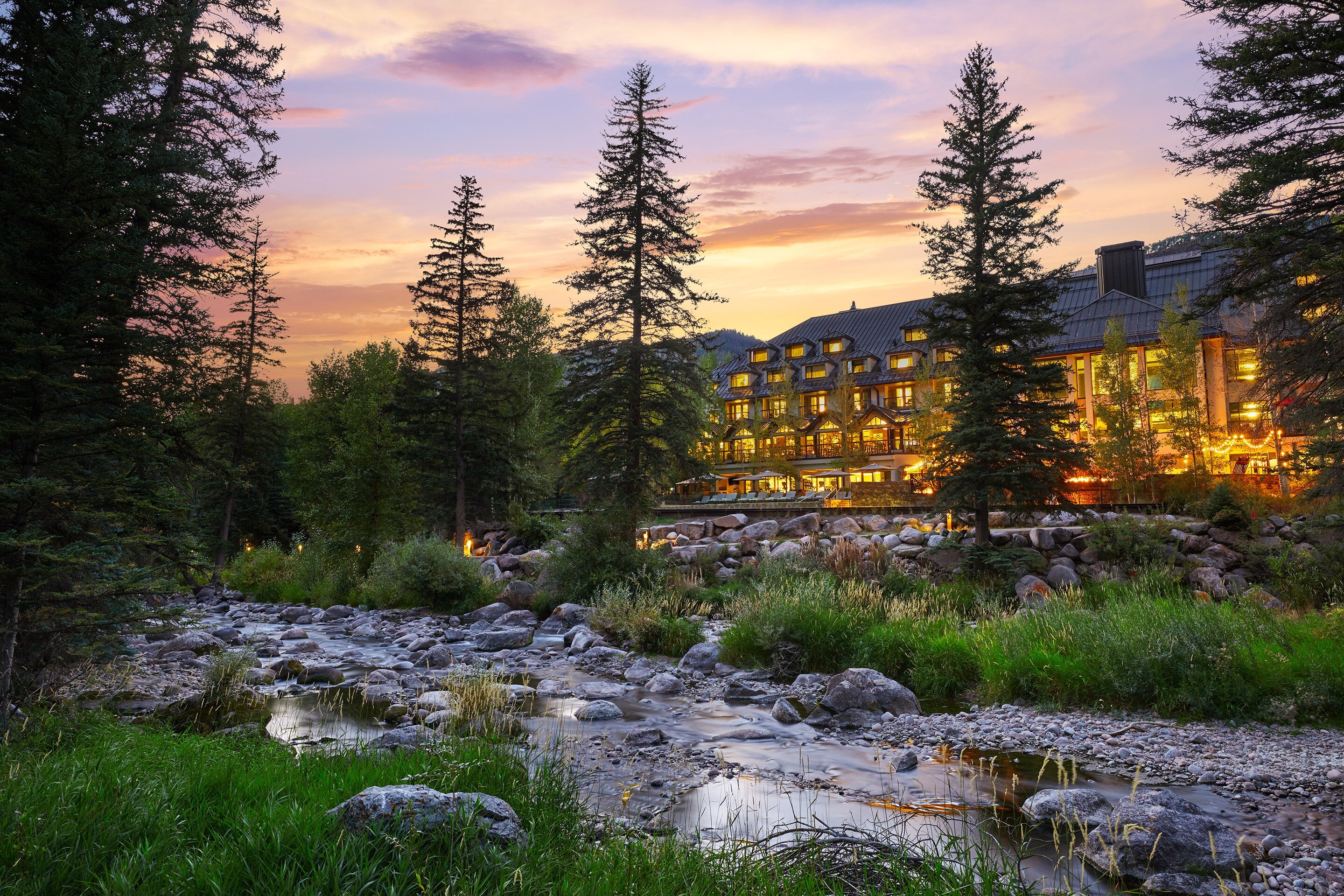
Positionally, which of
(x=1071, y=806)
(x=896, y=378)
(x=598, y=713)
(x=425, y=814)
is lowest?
(x=598, y=713)

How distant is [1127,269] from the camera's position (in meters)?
48.8

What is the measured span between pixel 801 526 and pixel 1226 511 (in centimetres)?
1265

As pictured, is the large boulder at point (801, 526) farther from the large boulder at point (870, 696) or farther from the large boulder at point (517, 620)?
the large boulder at point (870, 696)

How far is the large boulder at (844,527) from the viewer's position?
2506 centimetres

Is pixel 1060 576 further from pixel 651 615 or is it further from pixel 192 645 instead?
pixel 192 645

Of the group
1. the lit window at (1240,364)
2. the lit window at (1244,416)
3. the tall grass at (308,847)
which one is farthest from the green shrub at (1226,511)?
the lit window at (1240,364)

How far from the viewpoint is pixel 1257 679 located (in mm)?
9523

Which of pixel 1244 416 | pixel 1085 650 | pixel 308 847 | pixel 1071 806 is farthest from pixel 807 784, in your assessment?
pixel 1244 416

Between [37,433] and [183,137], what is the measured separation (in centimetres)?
660

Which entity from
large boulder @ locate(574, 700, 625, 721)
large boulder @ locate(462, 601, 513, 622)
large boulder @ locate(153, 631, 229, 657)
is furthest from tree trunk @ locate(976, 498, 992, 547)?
large boulder @ locate(153, 631, 229, 657)

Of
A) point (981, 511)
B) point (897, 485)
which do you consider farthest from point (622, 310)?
point (897, 485)

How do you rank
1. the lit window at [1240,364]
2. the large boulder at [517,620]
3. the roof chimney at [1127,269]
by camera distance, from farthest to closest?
the roof chimney at [1127,269], the lit window at [1240,364], the large boulder at [517,620]

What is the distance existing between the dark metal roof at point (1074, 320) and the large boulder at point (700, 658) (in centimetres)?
2955

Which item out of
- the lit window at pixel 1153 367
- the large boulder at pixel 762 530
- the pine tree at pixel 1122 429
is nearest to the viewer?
the large boulder at pixel 762 530
